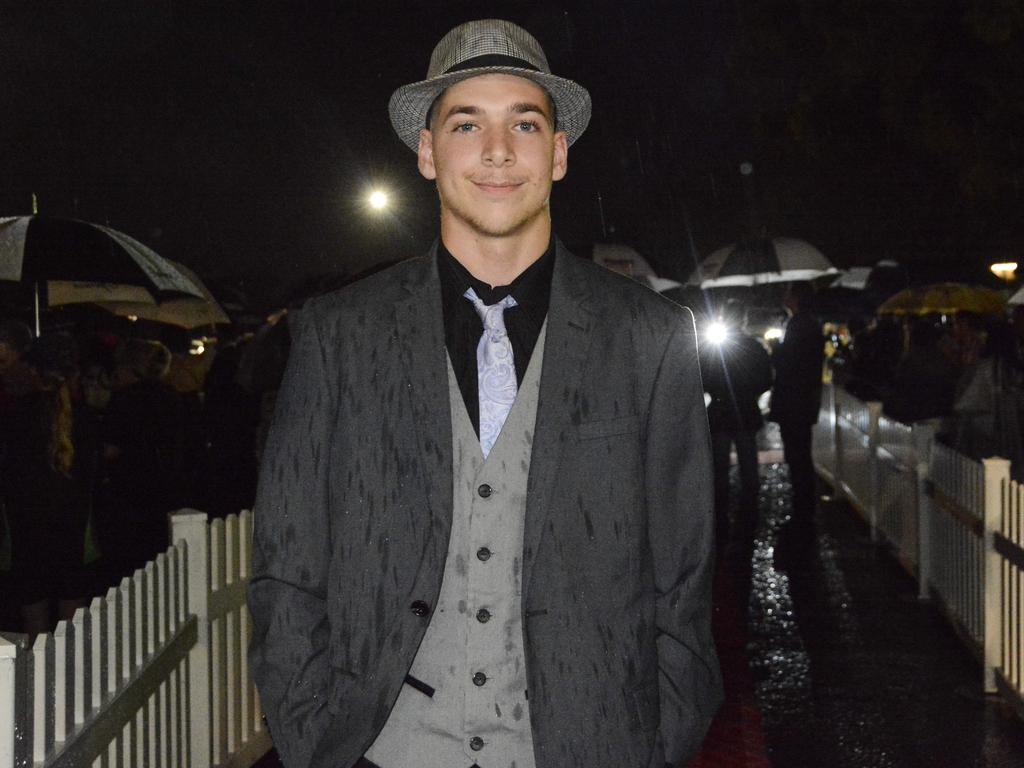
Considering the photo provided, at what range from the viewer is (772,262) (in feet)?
54.9

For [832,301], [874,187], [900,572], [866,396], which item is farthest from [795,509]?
[832,301]

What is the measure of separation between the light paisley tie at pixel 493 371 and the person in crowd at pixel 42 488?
431 centimetres

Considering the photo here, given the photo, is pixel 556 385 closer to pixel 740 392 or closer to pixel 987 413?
pixel 740 392

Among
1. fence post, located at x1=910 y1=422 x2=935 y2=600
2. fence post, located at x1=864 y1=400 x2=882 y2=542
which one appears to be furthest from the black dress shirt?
fence post, located at x1=864 y1=400 x2=882 y2=542

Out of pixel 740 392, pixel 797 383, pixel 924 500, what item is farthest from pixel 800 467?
pixel 924 500

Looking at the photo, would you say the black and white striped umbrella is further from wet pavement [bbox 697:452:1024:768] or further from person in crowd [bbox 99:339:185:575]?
wet pavement [bbox 697:452:1024:768]

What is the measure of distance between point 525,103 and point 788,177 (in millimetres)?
19275

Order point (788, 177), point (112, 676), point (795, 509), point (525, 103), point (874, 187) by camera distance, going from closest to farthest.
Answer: point (525, 103) → point (112, 676) → point (795, 509) → point (874, 187) → point (788, 177)

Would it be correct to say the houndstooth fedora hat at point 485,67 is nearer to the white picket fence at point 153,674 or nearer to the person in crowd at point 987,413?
the white picket fence at point 153,674

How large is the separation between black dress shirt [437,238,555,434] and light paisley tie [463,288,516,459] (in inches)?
0.4

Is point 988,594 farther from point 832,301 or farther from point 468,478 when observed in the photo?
point 832,301

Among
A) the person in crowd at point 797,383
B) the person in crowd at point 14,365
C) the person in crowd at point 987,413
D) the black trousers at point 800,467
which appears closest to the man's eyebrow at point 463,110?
the person in crowd at point 14,365

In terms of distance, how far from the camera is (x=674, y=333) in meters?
2.78

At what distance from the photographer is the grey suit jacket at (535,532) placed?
8.45 feet
